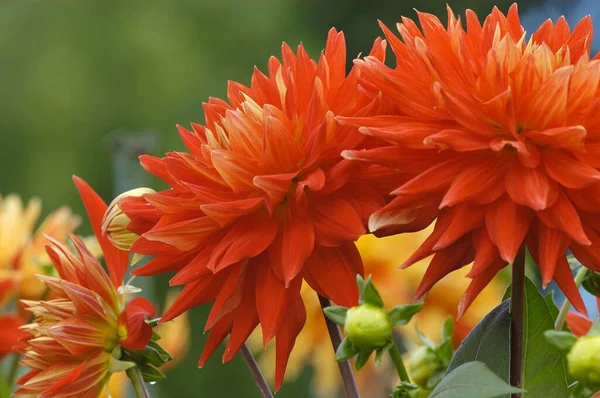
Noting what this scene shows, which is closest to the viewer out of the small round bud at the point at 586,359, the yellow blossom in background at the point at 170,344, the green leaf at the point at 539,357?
the small round bud at the point at 586,359

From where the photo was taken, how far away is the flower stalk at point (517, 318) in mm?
419

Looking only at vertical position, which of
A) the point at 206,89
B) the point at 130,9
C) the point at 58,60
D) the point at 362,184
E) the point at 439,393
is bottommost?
the point at 439,393

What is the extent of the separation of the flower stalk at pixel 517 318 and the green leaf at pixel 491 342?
3 cm

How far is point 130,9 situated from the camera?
7.51 meters

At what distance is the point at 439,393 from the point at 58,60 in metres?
6.80

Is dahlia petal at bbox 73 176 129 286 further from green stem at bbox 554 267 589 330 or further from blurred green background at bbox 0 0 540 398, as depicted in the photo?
blurred green background at bbox 0 0 540 398

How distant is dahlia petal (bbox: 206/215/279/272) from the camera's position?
0.44 metres

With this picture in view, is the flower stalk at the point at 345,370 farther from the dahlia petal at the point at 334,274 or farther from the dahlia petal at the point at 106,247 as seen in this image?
the dahlia petal at the point at 106,247

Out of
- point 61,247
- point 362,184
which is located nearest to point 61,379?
point 61,247

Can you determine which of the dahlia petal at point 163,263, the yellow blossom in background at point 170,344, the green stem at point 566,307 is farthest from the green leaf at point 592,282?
the yellow blossom in background at point 170,344

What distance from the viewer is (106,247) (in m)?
0.57

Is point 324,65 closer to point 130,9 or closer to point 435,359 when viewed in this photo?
point 435,359

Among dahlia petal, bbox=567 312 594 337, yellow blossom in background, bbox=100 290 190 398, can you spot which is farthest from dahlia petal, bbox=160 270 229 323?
yellow blossom in background, bbox=100 290 190 398

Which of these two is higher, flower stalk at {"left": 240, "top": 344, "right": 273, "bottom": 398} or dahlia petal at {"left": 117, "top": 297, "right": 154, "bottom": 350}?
dahlia petal at {"left": 117, "top": 297, "right": 154, "bottom": 350}
